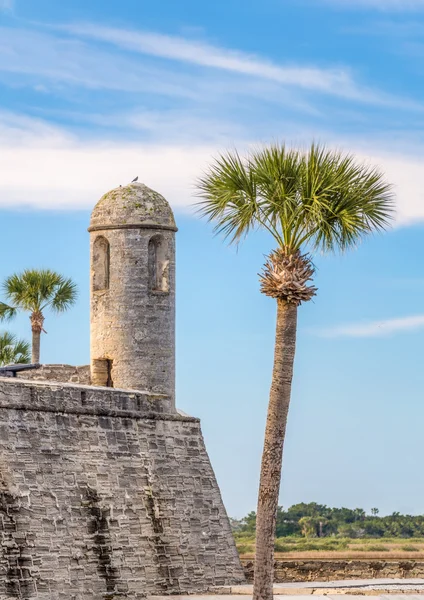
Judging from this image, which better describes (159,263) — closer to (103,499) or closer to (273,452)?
(103,499)

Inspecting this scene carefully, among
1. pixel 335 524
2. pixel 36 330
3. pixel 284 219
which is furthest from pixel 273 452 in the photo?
pixel 335 524

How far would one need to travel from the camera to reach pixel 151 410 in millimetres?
25938

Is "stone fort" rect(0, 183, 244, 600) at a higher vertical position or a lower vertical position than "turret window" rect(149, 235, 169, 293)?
lower

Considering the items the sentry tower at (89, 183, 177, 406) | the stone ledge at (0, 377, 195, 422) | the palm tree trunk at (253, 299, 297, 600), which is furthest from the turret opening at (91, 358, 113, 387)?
the palm tree trunk at (253, 299, 297, 600)

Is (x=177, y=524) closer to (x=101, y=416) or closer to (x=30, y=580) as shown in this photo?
(x=101, y=416)

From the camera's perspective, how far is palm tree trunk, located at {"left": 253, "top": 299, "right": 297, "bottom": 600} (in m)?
19.8

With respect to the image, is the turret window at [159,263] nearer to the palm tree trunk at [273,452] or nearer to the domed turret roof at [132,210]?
the domed turret roof at [132,210]

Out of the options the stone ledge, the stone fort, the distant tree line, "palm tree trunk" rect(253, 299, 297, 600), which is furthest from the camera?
the distant tree line

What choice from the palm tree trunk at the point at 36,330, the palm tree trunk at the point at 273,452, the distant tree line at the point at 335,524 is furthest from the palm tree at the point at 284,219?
the distant tree line at the point at 335,524

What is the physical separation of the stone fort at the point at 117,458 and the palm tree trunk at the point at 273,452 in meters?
4.12

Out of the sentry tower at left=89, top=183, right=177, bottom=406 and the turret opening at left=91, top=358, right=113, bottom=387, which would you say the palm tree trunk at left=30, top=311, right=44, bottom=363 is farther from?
the turret opening at left=91, top=358, right=113, bottom=387

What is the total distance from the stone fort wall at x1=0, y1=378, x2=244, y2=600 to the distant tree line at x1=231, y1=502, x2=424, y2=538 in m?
32.8

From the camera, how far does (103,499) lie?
2367 centimetres

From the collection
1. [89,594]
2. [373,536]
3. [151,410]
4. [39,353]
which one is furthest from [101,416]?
[373,536]
